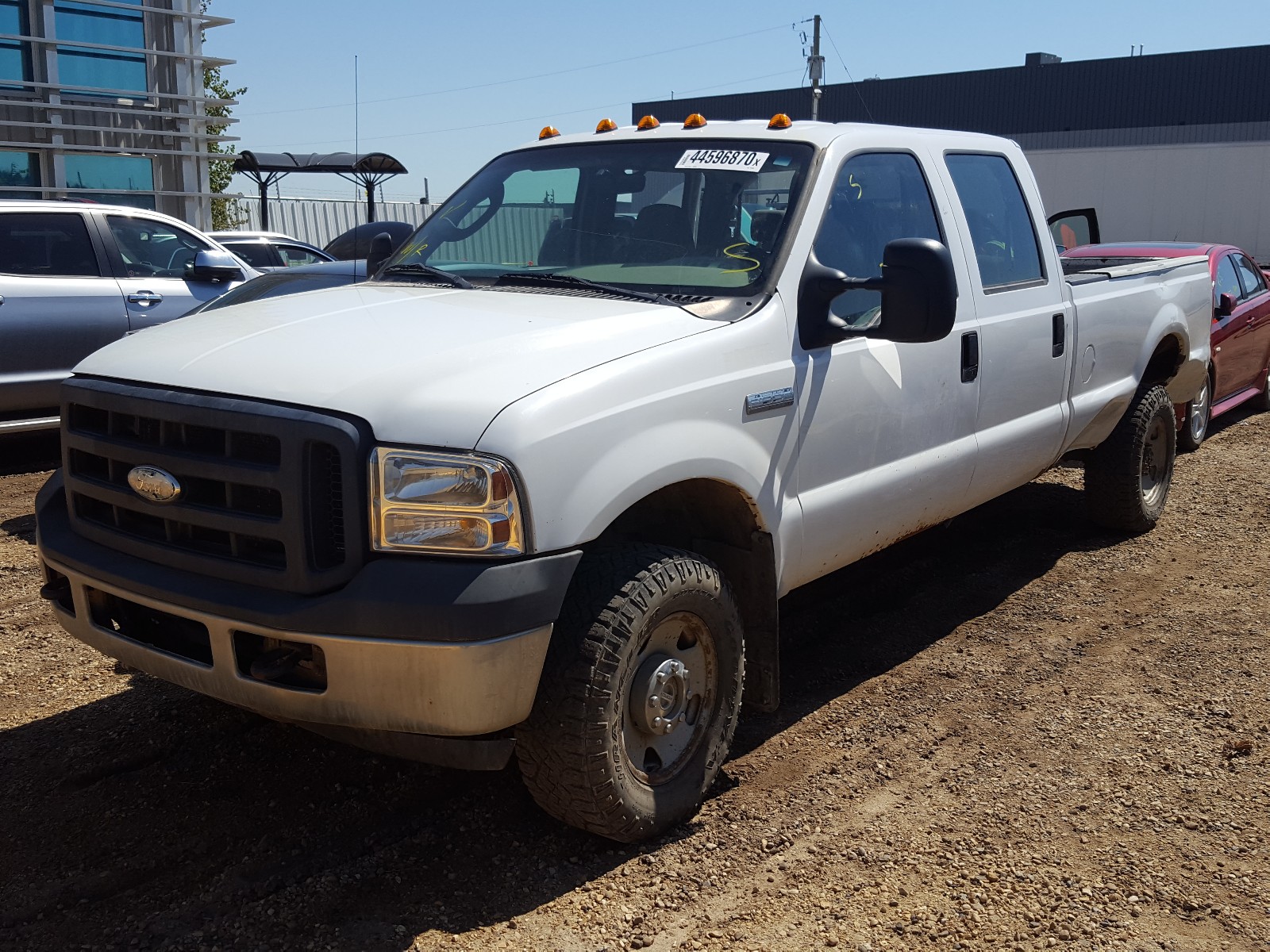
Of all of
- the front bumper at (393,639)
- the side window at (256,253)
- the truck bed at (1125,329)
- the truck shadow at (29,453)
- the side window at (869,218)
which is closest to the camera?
the front bumper at (393,639)

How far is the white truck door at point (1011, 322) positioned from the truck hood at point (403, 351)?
168 cm

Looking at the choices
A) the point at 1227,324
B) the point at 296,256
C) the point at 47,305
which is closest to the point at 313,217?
the point at 296,256

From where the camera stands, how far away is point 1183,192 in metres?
27.8

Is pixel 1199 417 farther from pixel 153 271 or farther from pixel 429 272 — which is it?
pixel 153 271

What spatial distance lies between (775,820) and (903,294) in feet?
5.17

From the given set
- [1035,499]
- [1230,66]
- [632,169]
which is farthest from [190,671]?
[1230,66]

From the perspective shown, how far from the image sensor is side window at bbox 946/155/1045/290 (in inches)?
190

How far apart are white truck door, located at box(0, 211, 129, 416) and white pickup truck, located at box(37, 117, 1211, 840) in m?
4.57

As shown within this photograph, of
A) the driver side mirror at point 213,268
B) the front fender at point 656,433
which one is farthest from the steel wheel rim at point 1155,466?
the driver side mirror at point 213,268

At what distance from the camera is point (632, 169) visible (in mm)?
4289

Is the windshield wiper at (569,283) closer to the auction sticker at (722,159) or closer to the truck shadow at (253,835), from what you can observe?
the auction sticker at (722,159)

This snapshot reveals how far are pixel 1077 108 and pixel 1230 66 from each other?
498 centimetres

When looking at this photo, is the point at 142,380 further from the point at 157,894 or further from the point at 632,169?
the point at 632,169

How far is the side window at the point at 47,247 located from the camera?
8.01m
